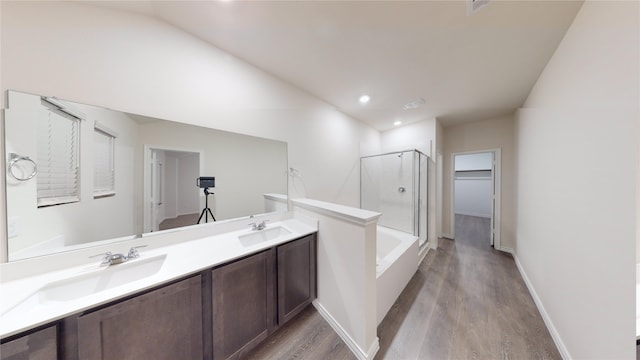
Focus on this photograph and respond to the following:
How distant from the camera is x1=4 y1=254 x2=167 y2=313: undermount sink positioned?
34.4 inches

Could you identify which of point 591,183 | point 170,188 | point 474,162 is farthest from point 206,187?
point 474,162

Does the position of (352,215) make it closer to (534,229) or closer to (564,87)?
(564,87)

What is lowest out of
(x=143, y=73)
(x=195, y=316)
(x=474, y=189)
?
(x=195, y=316)

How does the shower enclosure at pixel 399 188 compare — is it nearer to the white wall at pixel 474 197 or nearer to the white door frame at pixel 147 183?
the white door frame at pixel 147 183

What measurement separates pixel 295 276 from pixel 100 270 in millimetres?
1243

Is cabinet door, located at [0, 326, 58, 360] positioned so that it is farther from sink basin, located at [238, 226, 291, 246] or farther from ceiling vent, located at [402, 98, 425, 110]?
ceiling vent, located at [402, 98, 425, 110]

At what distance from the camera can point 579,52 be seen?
124 cm

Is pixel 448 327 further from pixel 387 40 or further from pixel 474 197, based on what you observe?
pixel 474 197

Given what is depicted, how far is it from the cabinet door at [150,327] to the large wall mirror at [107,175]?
0.58 m

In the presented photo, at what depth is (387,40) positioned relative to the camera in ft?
4.97

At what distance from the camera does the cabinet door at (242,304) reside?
1.15 meters

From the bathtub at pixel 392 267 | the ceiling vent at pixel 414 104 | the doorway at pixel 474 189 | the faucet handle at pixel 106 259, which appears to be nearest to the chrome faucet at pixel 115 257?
the faucet handle at pixel 106 259

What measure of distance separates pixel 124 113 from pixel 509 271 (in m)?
4.63

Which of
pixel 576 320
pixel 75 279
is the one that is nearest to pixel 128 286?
pixel 75 279
